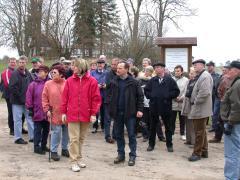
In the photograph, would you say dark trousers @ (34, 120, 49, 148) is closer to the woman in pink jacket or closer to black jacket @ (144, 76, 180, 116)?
the woman in pink jacket

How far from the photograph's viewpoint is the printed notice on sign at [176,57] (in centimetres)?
1294

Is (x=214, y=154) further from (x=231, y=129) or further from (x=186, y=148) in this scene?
(x=231, y=129)

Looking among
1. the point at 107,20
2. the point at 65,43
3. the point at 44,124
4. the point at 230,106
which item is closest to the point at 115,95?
the point at 44,124

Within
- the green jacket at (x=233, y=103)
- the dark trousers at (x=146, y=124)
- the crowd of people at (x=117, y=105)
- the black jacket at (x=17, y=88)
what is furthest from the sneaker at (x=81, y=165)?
the dark trousers at (x=146, y=124)

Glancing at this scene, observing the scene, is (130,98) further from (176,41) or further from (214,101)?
(176,41)

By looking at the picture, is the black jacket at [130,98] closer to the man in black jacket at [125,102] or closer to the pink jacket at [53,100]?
the man in black jacket at [125,102]

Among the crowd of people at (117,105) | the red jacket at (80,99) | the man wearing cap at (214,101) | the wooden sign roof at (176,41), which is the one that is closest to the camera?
the crowd of people at (117,105)

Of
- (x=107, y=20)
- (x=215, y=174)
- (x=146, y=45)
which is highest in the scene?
(x=107, y=20)

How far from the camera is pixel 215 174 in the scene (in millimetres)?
7500

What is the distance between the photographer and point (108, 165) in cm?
784

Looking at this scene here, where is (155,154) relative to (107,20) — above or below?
below

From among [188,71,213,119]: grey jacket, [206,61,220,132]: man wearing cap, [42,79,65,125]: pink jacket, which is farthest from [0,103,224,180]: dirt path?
[206,61,220,132]: man wearing cap

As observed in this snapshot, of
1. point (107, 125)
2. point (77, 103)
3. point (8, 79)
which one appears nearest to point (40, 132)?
point (77, 103)

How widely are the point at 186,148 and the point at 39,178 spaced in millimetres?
4059
